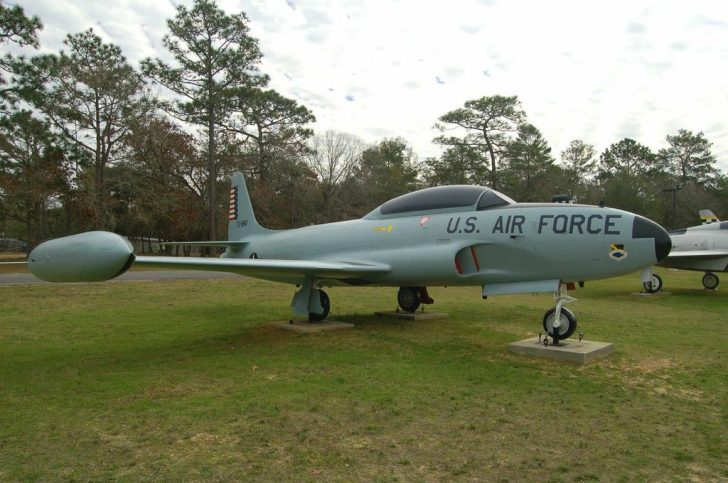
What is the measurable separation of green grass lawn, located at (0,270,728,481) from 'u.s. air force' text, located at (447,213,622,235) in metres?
1.78

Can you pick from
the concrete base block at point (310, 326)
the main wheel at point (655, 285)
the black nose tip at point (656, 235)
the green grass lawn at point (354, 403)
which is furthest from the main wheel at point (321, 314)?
the main wheel at point (655, 285)

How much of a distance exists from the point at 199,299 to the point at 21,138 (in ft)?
89.9

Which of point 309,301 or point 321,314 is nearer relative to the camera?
point 309,301

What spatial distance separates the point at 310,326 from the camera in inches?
360

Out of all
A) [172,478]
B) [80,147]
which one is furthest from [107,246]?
[80,147]

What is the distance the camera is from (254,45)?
113 ft

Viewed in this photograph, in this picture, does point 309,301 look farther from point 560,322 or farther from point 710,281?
point 710,281

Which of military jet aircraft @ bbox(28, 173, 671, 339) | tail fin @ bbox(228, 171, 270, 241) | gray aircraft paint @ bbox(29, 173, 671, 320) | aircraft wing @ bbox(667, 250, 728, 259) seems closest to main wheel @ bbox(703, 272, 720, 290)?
aircraft wing @ bbox(667, 250, 728, 259)

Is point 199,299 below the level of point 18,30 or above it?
below

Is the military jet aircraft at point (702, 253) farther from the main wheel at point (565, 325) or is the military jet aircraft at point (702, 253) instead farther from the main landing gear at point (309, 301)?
the main landing gear at point (309, 301)

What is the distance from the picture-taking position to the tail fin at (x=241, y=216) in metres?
12.3

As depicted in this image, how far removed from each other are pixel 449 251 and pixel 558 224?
5.54 ft

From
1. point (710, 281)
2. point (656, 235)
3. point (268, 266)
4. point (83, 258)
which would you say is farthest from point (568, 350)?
point (710, 281)

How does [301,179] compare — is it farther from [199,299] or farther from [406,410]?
[406,410]
